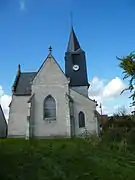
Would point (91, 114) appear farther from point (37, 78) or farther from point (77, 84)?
point (37, 78)

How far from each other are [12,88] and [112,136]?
66.3ft

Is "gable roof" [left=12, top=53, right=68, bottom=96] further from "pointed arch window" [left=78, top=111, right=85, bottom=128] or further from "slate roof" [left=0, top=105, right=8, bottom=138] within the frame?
"pointed arch window" [left=78, top=111, right=85, bottom=128]

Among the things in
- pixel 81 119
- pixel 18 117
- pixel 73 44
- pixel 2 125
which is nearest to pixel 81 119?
pixel 81 119

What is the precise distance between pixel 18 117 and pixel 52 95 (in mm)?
4952

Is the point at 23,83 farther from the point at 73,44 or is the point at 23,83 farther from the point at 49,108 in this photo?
the point at 73,44

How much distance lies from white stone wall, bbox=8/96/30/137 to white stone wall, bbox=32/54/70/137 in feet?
6.23

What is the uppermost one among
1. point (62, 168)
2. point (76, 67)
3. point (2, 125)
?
point (76, 67)

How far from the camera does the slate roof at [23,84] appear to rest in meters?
34.0

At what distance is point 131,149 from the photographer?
568 inches

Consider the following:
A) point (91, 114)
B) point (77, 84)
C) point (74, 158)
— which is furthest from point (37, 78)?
point (74, 158)

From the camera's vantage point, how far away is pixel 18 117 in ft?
105

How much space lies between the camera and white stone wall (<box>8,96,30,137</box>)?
103 ft

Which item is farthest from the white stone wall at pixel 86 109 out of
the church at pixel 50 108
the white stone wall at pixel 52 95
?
the white stone wall at pixel 52 95

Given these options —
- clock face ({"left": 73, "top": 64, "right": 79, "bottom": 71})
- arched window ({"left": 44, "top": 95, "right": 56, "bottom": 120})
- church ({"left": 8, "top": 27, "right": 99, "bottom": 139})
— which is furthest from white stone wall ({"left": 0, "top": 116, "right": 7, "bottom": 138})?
clock face ({"left": 73, "top": 64, "right": 79, "bottom": 71})
